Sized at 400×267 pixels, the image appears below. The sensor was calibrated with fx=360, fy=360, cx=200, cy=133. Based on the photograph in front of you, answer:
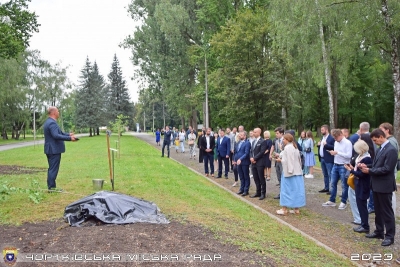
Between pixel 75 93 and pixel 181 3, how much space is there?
108 ft

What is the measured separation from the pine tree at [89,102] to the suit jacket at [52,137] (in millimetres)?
53121

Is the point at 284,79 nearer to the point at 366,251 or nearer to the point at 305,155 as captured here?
the point at 305,155

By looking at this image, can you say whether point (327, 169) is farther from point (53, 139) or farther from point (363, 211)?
point (53, 139)

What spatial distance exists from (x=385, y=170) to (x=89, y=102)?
58.5 meters

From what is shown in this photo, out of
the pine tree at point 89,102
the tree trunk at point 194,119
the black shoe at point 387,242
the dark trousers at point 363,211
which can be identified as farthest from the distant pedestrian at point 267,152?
the pine tree at point 89,102

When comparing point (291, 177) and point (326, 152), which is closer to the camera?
point (291, 177)


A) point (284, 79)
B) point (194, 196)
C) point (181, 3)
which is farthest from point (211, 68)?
point (194, 196)

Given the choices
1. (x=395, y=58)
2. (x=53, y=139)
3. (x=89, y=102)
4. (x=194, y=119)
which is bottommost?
(x=53, y=139)

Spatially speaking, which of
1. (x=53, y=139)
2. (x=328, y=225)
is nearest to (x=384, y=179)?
(x=328, y=225)

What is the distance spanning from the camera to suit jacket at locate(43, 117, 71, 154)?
8.23 m

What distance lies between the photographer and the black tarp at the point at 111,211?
19.6 feet

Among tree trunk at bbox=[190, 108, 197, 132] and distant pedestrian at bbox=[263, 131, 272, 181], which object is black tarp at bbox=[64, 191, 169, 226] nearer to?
distant pedestrian at bbox=[263, 131, 272, 181]

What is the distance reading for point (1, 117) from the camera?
2013 inches

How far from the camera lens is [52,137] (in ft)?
27.4
